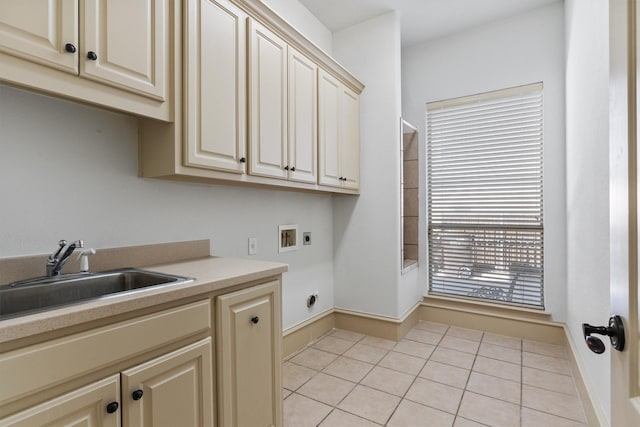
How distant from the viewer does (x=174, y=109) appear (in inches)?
57.4

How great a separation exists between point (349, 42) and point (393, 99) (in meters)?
0.78

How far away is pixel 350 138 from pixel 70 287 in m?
2.32

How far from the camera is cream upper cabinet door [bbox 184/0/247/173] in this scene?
1518mm

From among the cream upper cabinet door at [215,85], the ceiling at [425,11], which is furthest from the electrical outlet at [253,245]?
the ceiling at [425,11]

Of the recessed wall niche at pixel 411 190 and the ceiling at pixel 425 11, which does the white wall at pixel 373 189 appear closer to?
the ceiling at pixel 425 11

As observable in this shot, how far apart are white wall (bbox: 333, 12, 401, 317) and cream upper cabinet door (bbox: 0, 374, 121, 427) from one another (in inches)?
92.2

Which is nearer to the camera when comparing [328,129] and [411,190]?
[328,129]

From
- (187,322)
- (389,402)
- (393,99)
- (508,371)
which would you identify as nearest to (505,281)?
(508,371)

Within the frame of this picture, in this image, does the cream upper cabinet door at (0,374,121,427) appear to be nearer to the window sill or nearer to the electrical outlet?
the electrical outlet

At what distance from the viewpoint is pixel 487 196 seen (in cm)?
314

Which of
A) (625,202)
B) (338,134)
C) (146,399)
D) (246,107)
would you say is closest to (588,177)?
(625,202)

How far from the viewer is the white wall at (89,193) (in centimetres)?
123

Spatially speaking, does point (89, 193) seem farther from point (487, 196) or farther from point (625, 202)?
point (487, 196)

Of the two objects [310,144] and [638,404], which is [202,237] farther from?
[638,404]
